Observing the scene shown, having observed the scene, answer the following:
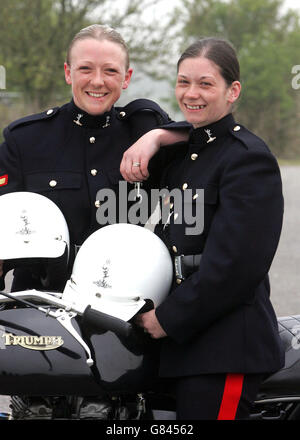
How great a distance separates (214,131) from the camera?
8.29ft

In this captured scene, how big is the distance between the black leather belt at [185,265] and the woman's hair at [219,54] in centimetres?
60

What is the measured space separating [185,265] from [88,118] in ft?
2.63

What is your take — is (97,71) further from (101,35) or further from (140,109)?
(140,109)

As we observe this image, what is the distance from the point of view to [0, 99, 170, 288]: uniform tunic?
276 cm

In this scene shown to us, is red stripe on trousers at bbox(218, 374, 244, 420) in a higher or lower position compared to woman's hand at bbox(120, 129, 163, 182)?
lower

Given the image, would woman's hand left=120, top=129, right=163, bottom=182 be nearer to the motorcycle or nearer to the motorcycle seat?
the motorcycle

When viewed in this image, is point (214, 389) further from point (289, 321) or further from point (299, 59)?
point (299, 59)

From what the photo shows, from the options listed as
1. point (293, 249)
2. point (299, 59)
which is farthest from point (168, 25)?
point (299, 59)

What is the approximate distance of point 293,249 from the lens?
30.2 ft

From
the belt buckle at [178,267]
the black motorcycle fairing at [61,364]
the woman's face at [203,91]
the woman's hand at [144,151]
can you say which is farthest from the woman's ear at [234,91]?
the black motorcycle fairing at [61,364]

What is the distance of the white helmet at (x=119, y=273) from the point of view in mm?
2305

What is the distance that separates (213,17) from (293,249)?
39615 mm

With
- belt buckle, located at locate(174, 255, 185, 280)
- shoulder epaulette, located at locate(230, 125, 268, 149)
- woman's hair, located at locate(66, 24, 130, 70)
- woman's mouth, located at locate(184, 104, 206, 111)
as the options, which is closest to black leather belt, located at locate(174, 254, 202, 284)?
belt buckle, located at locate(174, 255, 185, 280)

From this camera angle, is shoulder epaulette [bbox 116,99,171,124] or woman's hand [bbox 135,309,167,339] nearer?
woman's hand [bbox 135,309,167,339]
